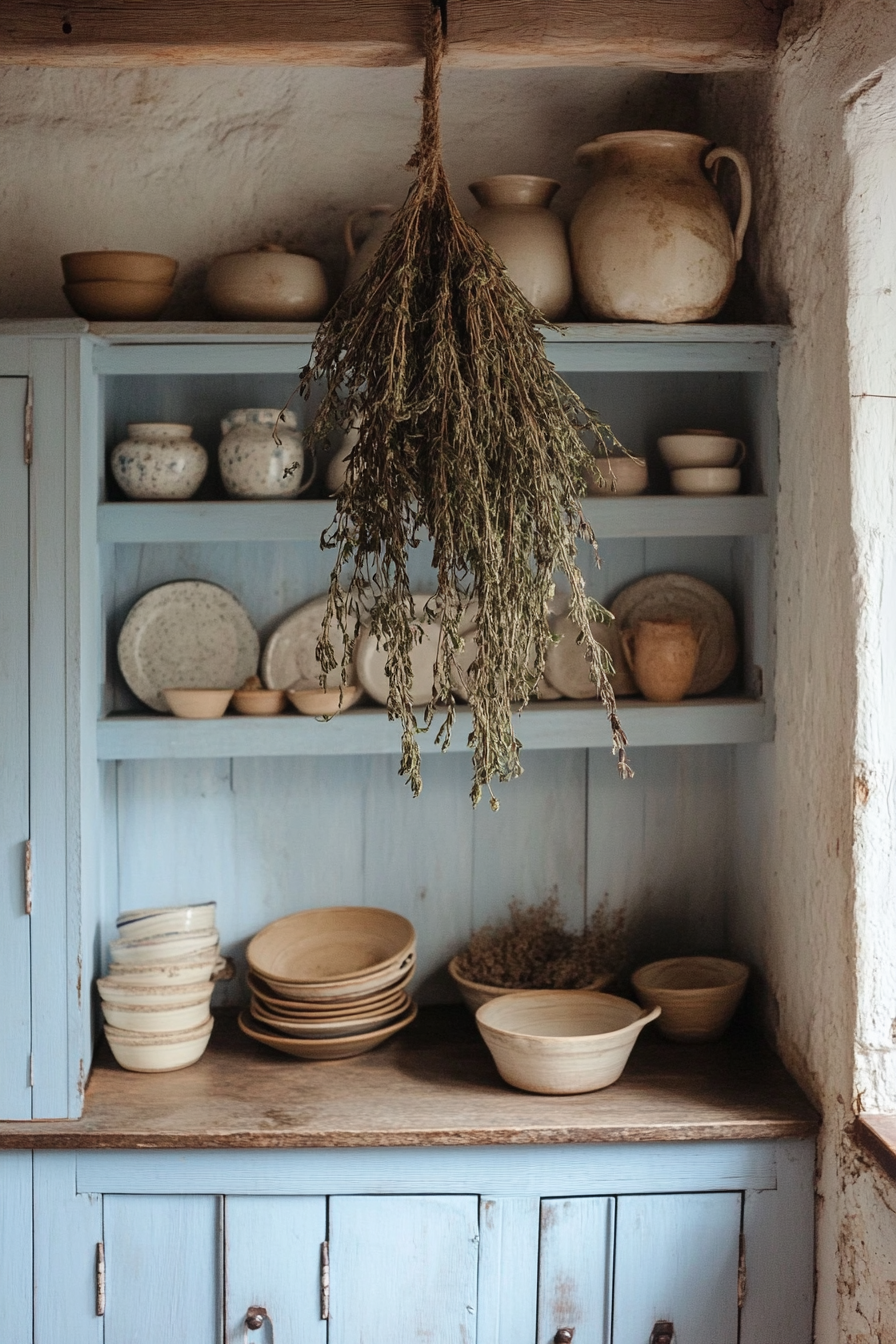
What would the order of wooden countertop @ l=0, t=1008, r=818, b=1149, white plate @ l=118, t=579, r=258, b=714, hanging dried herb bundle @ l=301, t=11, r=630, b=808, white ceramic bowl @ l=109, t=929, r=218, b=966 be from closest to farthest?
hanging dried herb bundle @ l=301, t=11, r=630, b=808, wooden countertop @ l=0, t=1008, r=818, b=1149, white ceramic bowl @ l=109, t=929, r=218, b=966, white plate @ l=118, t=579, r=258, b=714

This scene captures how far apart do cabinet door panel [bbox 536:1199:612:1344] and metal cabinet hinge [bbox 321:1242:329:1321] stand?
0.36m

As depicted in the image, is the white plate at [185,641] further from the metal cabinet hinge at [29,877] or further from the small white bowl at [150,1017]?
the small white bowl at [150,1017]

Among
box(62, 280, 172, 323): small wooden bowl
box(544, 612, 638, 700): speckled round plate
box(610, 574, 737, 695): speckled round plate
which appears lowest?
box(544, 612, 638, 700): speckled round plate

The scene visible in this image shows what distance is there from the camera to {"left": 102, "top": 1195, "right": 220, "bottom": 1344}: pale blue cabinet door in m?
2.06

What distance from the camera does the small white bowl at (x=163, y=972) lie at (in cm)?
222

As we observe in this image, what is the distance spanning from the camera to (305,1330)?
2064mm

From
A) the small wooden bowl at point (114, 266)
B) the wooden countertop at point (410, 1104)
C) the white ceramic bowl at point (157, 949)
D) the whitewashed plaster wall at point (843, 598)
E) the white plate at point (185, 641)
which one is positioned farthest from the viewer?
the white plate at point (185, 641)

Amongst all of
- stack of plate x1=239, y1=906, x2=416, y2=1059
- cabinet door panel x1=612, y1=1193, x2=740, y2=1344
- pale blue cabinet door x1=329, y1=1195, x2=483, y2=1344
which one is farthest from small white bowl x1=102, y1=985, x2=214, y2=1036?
cabinet door panel x1=612, y1=1193, x2=740, y2=1344

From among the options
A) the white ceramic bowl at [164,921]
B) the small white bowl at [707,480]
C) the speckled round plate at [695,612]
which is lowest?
the white ceramic bowl at [164,921]

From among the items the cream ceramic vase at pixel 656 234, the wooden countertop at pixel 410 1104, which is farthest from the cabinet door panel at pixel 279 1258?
the cream ceramic vase at pixel 656 234

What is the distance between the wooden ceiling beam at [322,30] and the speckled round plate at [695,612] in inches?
38.5

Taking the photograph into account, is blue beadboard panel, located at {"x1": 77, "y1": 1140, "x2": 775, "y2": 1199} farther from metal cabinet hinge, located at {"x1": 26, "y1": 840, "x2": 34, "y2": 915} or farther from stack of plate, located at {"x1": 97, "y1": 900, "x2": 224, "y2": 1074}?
metal cabinet hinge, located at {"x1": 26, "y1": 840, "x2": 34, "y2": 915}

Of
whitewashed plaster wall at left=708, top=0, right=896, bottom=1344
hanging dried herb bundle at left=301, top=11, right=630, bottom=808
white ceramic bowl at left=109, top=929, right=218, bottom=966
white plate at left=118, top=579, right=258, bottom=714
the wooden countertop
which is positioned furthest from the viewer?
white plate at left=118, top=579, right=258, bottom=714

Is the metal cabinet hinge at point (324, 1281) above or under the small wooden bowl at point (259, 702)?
under
